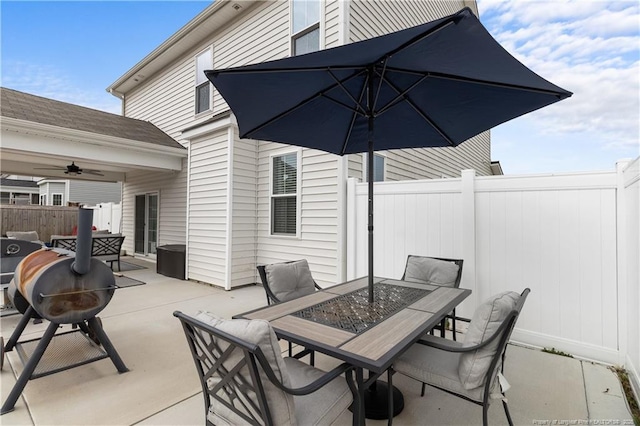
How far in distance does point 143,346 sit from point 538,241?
175 inches

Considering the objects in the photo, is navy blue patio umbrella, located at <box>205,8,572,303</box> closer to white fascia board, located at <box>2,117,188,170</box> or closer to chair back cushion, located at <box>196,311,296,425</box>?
chair back cushion, located at <box>196,311,296,425</box>

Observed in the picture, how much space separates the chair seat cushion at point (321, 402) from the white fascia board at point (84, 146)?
7104 millimetres

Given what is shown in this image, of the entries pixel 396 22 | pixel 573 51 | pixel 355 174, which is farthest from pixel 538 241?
pixel 573 51

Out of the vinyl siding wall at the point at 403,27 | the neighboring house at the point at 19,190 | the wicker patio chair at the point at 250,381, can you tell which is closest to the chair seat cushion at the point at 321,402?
the wicker patio chair at the point at 250,381

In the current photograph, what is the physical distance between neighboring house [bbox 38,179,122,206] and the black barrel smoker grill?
1742 cm

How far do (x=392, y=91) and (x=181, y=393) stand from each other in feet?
10.2

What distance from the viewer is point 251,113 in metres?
2.71

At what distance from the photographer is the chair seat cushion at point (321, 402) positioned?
149cm

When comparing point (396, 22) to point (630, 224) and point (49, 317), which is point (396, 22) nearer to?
point (630, 224)

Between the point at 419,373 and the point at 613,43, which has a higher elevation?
the point at 613,43

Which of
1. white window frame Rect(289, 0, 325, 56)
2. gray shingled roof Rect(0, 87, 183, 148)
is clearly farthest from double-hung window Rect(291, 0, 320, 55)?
gray shingled roof Rect(0, 87, 183, 148)

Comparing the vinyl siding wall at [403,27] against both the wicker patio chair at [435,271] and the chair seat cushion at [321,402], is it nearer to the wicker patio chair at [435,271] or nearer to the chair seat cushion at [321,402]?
the wicker patio chair at [435,271]

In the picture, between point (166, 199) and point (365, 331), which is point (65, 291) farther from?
point (166, 199)

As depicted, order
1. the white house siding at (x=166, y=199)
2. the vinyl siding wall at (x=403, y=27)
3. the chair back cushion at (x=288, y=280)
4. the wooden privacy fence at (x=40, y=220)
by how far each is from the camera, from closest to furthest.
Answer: the chair back cushion at (x=288, y=280) < the vinyl siding wall at (x=403, y=27) < the white house siding at (x=166, y=199) < the wooden privacy fence at (x=40, y=220)
